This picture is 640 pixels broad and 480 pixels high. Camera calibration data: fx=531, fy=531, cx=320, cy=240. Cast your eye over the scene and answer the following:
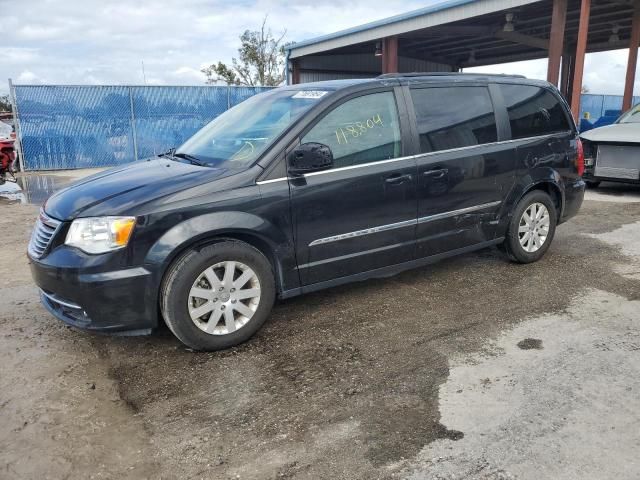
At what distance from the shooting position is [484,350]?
137 inches

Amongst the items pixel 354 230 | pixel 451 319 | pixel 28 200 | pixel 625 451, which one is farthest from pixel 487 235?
pixel 28 200

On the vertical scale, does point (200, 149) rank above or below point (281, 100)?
below

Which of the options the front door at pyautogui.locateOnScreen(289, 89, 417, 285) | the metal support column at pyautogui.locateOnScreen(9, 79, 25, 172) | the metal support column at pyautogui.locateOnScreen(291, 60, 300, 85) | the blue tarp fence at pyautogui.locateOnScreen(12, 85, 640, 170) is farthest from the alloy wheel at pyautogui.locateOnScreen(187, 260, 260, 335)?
the metal support column at pyautogui.locateOnScreen(291, 60, 300, 85)

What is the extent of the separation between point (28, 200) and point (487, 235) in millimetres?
8704

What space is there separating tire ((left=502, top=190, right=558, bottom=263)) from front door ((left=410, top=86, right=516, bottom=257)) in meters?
0.28

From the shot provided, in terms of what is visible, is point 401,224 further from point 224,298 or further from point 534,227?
point 534,227

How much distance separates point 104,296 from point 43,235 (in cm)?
73

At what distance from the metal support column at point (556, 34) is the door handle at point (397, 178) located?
1183 cm

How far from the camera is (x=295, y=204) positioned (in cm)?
367

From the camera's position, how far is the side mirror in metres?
3.60

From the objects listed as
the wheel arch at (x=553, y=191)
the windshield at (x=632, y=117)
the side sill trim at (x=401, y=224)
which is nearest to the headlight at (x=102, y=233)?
the side sill trim at (x=401, y=224)

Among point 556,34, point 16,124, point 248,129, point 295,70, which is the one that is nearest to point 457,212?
point 248,129

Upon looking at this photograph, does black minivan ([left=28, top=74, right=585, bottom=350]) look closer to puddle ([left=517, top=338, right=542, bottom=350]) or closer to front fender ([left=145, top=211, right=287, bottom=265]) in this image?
front fender ([left=145, top=211, right=287, bottom=265])

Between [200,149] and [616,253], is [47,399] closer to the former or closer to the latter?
[200,149]
